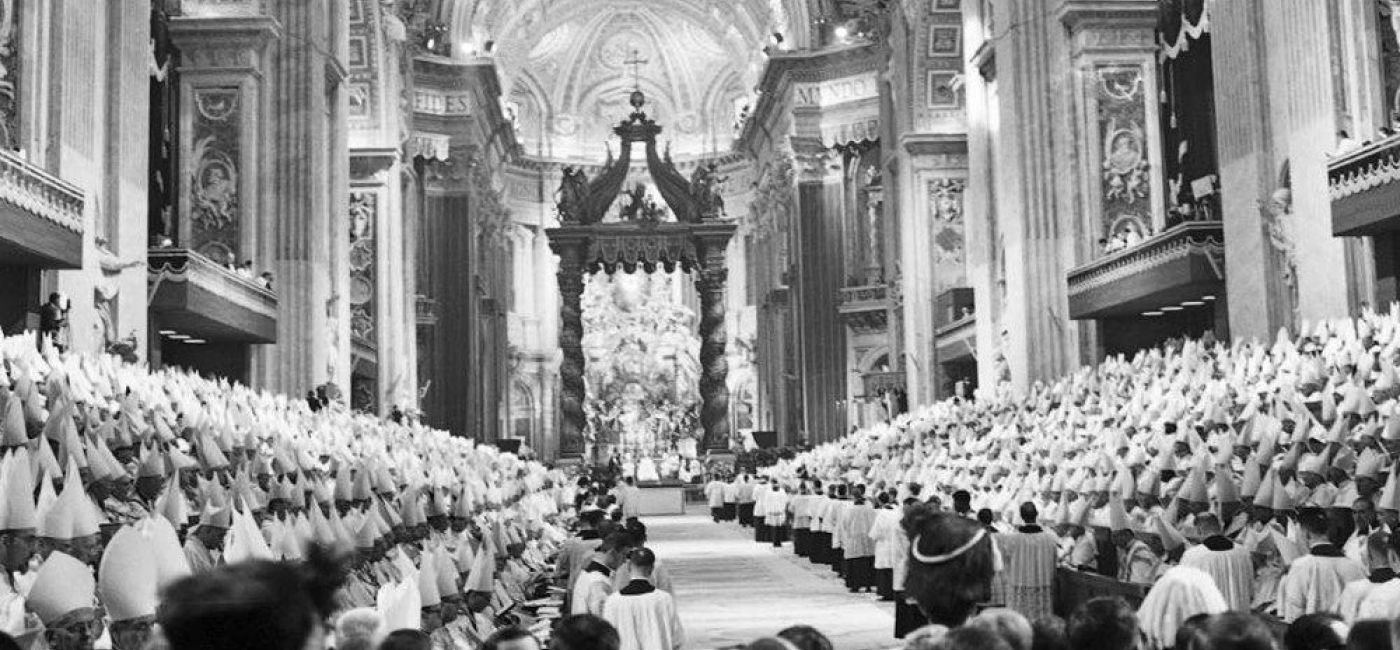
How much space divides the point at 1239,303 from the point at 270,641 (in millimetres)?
18604

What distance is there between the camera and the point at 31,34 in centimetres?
1755

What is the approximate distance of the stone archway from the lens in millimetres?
48156

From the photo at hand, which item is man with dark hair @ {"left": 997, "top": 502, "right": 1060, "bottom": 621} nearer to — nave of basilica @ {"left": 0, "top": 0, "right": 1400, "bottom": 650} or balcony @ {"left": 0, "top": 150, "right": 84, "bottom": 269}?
nave of basilica @ {"left": 0, "top": 0, "right": 1400, "bottom": 650}

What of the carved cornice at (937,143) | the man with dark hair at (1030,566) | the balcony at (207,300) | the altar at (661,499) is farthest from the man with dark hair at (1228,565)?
the altar at (661,499)

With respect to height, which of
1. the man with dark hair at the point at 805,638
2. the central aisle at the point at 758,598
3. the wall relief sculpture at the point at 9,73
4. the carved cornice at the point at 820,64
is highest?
the carved cornice at the point at 820,64

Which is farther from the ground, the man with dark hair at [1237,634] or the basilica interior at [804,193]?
the basilica interior at [804,193]

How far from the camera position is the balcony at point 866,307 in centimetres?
4509

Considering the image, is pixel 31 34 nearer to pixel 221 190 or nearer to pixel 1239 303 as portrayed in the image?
pixel 221 190

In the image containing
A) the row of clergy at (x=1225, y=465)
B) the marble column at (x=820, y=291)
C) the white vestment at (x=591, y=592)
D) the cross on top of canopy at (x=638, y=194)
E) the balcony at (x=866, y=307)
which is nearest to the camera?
the row of clergy at (x=1225, y=465)

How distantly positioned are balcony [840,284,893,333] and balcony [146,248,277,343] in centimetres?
2143

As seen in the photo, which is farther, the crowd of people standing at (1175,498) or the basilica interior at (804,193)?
the basilica interior at (804,193)

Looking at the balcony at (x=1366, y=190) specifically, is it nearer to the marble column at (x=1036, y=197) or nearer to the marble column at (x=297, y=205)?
the marble column at (x=1036, y=197)

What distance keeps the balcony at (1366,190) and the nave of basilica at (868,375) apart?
4 centimetres

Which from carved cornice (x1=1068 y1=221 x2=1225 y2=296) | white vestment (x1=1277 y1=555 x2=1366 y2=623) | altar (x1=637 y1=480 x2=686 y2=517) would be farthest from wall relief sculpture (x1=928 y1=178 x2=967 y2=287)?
white vestment (x1=1277 y1=555 x2=1366 y2=623)
